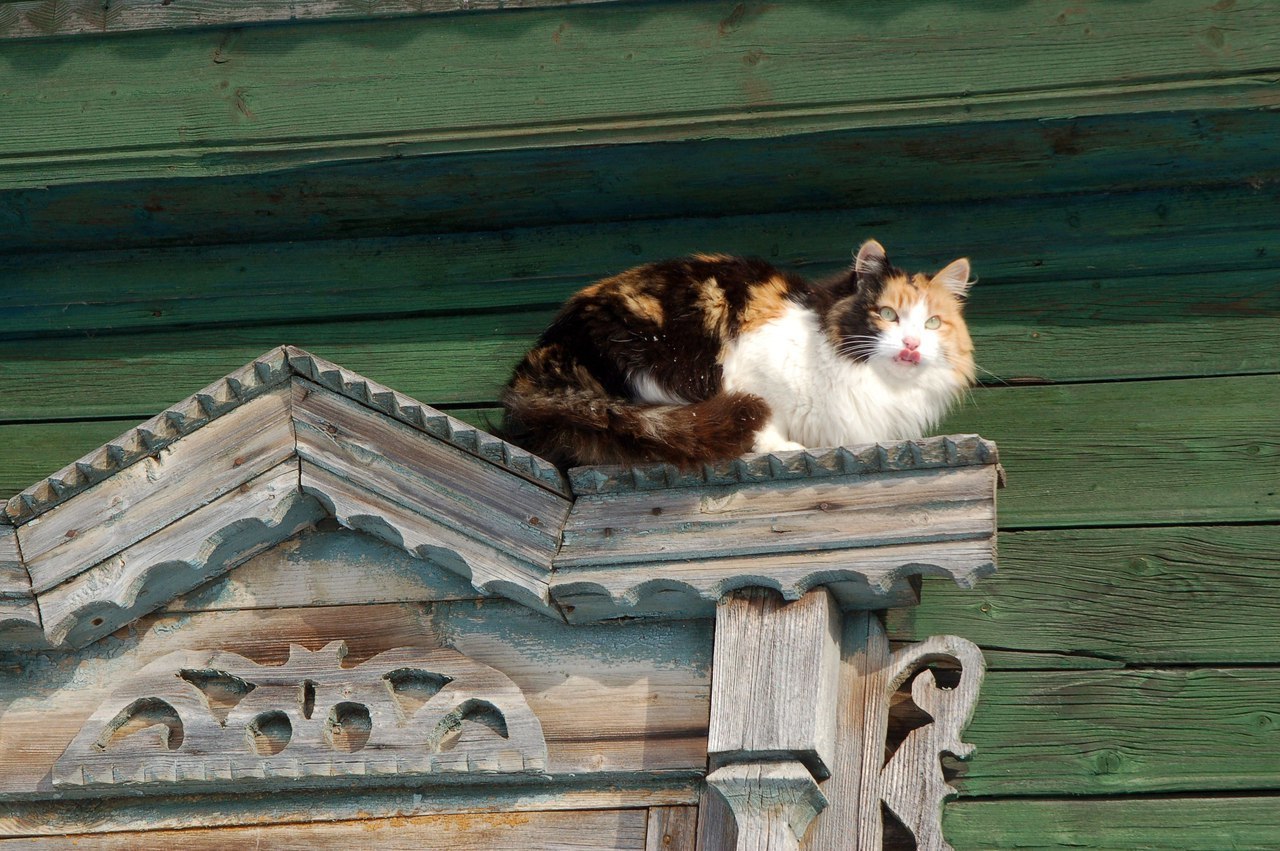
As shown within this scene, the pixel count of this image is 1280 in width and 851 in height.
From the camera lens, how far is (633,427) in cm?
217

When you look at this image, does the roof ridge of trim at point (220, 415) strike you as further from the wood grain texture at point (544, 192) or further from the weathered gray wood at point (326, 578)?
the wood grain texture at point (544, 192)

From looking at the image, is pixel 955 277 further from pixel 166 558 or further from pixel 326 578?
pixel 166 558

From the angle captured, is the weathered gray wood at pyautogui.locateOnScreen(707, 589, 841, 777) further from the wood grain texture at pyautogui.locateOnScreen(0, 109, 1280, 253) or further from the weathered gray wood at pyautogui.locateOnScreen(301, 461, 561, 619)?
the wood grain texture at pyautogui.locateOnScreen(0, 109, 1280, 253)

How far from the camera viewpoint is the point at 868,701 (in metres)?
2.06

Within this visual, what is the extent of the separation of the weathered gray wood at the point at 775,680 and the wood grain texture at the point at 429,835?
20cm

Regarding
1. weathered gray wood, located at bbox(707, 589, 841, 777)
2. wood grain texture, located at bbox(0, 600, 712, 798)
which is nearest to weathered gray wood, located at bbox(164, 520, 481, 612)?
wood grain texture, located at bbox(0, 600, 712, 798)

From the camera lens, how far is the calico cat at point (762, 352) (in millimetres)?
2350

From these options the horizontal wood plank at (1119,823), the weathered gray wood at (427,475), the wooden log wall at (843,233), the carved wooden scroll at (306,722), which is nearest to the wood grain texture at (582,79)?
the wooden log wall at (843,233)

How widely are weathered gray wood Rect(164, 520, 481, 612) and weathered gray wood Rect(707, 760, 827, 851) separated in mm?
555

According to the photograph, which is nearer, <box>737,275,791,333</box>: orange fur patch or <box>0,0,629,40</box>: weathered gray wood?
<box>737,275,791,333</box>: orange fur patch

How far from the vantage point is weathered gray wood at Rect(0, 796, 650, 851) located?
2.03 meters

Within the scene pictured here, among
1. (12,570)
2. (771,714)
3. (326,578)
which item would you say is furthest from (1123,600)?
(12,570)

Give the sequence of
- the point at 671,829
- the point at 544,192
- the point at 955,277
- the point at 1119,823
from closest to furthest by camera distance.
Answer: the point at 671,829 → the point at 1119,823 → the point at 955,277 → the point at 544,192

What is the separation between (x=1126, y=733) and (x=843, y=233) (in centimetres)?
108
